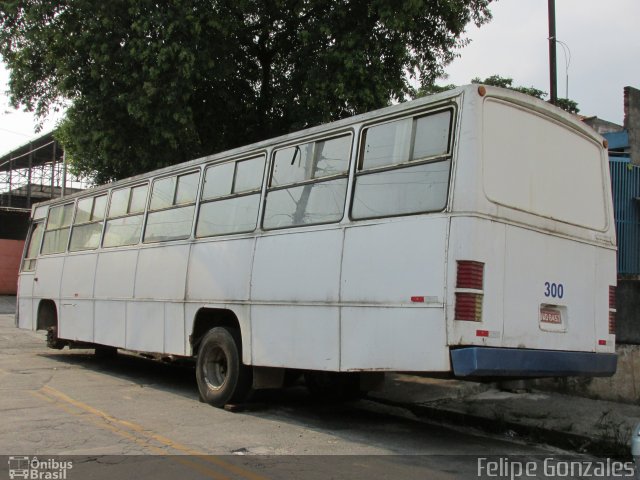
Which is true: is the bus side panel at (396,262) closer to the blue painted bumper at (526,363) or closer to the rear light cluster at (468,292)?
the rear light cluster at (468,292)

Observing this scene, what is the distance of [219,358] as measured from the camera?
25.7 feet

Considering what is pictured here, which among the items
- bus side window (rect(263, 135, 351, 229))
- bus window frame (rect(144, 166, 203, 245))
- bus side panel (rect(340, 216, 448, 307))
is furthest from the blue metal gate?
bus window frame (rect(144, 166, 203, 245))

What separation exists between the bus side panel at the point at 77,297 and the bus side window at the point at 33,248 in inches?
71.0

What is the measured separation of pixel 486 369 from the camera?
16.6 feet

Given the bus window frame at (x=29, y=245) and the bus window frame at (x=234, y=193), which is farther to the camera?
the bus window frame at (x=29, y=245)

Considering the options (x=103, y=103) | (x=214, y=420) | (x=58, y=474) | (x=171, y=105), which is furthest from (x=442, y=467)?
(x=103, y=103)

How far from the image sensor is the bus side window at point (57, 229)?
1188cm

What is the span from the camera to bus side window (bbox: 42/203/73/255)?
11875 millimetres

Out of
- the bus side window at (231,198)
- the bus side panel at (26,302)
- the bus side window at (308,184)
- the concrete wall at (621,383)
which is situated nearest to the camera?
the bus side window at (308,184)

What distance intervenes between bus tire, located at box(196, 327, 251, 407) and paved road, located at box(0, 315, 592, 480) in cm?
20

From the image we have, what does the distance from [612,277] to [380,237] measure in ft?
8.91

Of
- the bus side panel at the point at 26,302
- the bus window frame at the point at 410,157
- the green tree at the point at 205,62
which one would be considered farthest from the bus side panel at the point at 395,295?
the bus side panel at the point at 26,302

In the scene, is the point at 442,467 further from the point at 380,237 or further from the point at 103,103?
the point at 103,103

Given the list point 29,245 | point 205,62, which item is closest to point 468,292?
point 205,62
